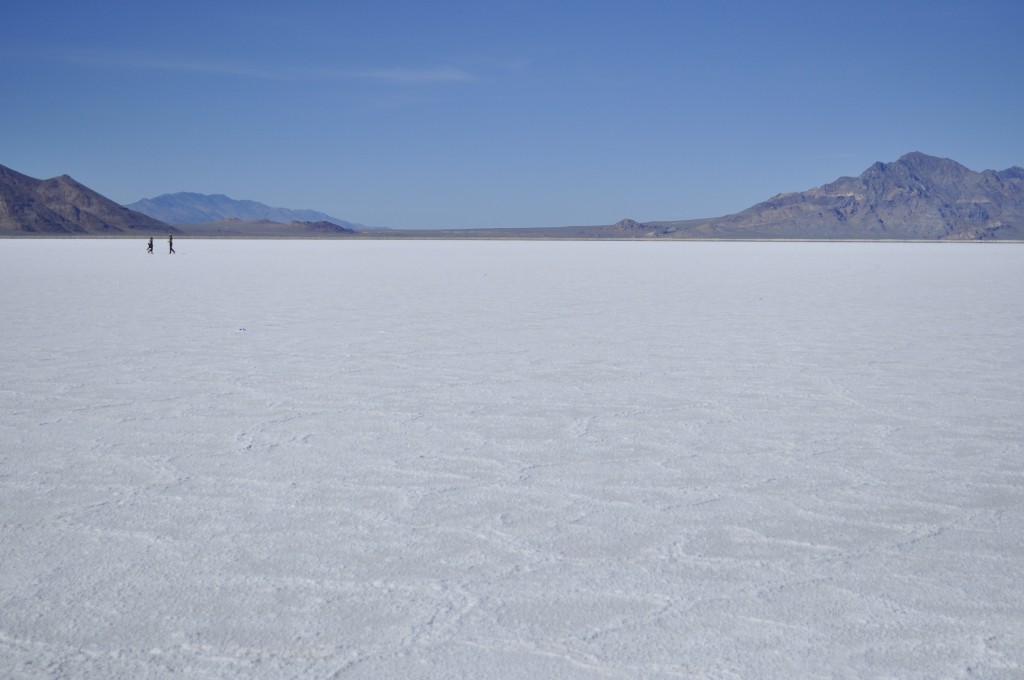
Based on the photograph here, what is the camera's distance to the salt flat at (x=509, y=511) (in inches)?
94.2

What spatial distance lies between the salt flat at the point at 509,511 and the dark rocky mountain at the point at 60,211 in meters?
135

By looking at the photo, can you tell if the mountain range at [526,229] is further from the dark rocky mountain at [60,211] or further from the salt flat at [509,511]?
the salt flat at [509,511]

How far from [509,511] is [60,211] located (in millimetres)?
161830

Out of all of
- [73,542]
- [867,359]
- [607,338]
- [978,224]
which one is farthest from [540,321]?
[978,224]

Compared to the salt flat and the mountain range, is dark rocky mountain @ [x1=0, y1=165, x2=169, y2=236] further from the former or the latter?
the salt flat

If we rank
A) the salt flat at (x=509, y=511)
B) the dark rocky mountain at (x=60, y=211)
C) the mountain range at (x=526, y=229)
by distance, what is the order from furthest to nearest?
the mountain range at (x=526, y=229) < the dark rocky mountain at (x=60, y=211) < the salt flat at (x=509, y=511)

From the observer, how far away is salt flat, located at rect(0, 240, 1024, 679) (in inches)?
94.2

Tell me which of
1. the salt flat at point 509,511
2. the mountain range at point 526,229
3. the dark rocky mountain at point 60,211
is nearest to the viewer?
the salt flat at point 509,511

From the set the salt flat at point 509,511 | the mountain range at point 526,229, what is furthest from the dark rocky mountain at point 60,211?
the salt flat at point 509,511

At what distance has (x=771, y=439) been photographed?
15.1 ft

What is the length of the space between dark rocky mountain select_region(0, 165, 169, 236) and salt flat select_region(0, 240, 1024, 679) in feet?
444

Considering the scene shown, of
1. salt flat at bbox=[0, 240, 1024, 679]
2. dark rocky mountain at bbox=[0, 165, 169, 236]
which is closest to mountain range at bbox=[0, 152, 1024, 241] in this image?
dark rocky mountain at bbox=[0, 165, 169, 236]

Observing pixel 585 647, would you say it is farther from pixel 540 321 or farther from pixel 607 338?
pixel 540 321

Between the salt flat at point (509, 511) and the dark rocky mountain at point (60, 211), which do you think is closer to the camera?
the salt flat at point (509, 511)
